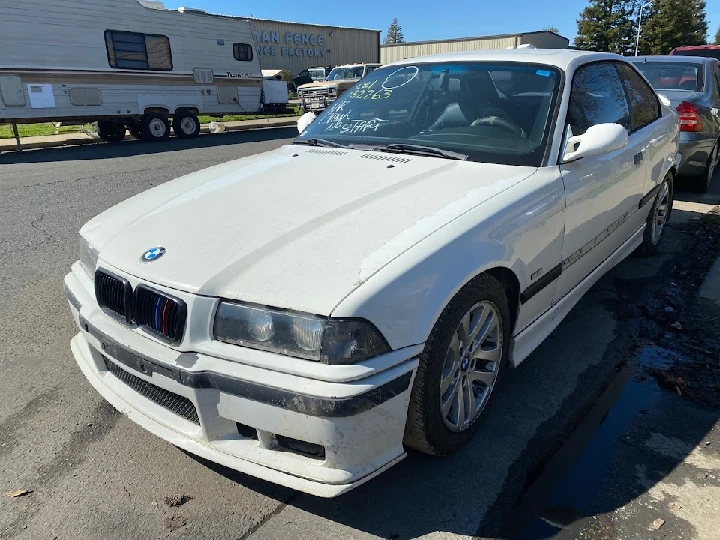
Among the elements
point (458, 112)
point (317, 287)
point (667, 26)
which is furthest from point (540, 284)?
point (667, 26)

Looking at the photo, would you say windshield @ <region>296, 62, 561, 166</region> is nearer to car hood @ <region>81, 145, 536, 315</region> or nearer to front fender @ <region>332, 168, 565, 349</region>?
car hood @ <region>81, 145, 536, 315</region>

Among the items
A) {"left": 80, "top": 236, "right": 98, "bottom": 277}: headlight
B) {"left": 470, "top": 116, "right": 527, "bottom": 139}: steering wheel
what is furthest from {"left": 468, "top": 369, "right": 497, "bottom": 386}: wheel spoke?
{"left": 80, "top": 236, "right": 98, "bottom": 277}: headlight

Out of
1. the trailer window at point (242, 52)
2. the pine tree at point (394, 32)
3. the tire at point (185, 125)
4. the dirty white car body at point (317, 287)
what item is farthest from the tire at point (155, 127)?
the pine tree at point (394, 32)

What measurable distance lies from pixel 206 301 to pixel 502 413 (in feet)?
5.37

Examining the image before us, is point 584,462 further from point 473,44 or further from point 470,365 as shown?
point 473,44

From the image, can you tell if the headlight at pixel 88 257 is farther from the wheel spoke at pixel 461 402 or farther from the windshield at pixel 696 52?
the windshield at pixel 696 52

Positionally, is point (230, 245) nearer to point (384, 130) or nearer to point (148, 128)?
point (384, 130)

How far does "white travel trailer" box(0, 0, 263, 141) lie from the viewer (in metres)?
12.6

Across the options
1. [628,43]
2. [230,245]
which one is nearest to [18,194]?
[230,245]

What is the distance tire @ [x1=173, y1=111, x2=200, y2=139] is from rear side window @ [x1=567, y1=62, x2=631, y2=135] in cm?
1407

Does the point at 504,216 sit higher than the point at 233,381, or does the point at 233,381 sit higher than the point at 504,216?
the point at 504,216

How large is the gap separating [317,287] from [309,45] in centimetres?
4857

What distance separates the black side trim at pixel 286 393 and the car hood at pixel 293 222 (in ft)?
0.96

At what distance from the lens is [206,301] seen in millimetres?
2027
